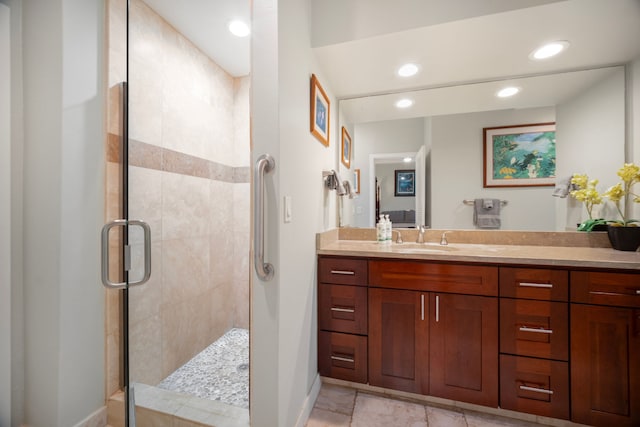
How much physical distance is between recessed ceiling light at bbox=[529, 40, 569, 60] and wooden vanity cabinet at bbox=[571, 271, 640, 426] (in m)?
1.28

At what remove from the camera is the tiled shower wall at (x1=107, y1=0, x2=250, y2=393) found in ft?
4.58

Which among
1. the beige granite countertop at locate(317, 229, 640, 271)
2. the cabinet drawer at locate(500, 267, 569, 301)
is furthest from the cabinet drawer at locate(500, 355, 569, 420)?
the beige granite countertop at locate(317, 229, 640, 271)

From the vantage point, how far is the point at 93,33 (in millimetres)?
1276

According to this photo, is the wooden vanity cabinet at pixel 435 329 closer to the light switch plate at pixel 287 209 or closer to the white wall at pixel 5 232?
the light switch plate at pixel 287 209

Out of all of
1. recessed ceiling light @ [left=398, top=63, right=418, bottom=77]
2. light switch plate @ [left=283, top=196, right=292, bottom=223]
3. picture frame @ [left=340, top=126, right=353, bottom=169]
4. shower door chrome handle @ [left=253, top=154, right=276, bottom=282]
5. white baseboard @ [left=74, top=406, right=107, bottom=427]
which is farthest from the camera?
picture frame @ [left=340, top=126, right=353, bottom=169]

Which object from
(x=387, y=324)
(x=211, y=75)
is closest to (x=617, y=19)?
(x=387, y=324)

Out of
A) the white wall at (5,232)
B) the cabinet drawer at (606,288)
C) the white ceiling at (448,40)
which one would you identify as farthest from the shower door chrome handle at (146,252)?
the cabinet drawer at (606,288)

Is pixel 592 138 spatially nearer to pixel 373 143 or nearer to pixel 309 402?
pixel 373 143

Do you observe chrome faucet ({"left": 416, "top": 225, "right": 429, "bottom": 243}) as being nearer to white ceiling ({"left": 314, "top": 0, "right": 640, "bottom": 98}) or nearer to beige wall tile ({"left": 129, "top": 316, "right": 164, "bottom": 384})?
white ceiling ({"left": 314, "top": 0, "right": 640, "bottom": 98})

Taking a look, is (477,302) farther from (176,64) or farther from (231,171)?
(176,64)

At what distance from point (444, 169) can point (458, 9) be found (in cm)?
101

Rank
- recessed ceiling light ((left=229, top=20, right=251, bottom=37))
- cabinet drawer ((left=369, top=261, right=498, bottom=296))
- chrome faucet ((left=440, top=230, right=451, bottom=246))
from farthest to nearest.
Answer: chrome faucet ((left=440, top=230, right=451, bottom=246)) → recessed ceiling light ((left=229, top=20, right=251, bottom=37)) → cabinet drawer ((left=369, top=261, right=498, bottom=296))

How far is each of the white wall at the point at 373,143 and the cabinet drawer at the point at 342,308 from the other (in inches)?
27.4

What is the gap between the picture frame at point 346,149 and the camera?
2.11 m
